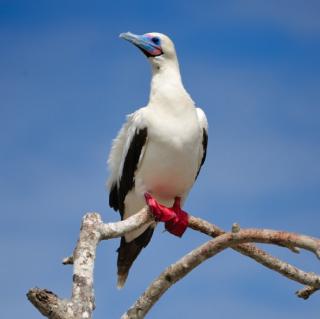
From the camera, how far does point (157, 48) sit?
395 inches

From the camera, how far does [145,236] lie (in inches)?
405

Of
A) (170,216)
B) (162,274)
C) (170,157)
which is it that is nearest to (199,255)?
(162,274)

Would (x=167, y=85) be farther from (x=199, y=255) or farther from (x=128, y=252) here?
(x=199, y=255)

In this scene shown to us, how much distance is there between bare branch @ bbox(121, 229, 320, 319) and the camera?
7.73 meters

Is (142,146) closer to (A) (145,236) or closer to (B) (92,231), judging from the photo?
(A) (145,236)

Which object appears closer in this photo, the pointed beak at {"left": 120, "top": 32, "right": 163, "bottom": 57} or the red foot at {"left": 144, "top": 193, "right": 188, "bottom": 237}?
the red foot at {"left": 144, "top": 193, "right": 188, "bottom": 237}

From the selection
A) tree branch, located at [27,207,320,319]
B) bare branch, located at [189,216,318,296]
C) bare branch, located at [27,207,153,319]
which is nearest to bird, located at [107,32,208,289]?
bare branch, located at [189,216,318,296]

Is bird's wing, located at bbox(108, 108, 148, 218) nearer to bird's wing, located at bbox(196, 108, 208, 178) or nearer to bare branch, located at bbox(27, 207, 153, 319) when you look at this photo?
bird's wing, located at bbox(196, 108, 208, 178)

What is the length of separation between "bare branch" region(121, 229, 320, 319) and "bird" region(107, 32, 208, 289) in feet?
4.75

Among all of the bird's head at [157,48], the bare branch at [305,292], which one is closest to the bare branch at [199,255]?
the bare branch at [305,292]

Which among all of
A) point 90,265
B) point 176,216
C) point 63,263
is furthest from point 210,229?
point 90,265

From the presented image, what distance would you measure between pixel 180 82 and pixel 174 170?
1.16m

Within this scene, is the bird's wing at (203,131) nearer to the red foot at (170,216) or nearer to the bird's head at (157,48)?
the bird's head at (157,48)

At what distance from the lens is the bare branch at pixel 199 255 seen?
305 inches
